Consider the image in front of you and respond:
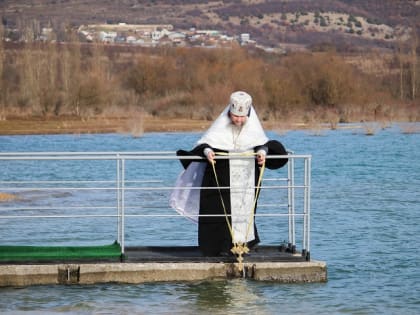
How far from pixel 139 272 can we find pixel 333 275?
328 cm

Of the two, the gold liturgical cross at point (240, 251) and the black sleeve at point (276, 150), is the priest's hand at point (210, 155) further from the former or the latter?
the gold liturgical cross at point (240, 251)

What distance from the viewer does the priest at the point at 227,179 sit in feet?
41.6

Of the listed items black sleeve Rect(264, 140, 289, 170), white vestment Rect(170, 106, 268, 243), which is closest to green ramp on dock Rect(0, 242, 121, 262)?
white vestment Rect(170, 106, 268, 243)

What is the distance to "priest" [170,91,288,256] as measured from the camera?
12680mm

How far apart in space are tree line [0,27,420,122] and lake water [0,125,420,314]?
29.5 meters

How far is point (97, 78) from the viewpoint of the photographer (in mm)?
72562

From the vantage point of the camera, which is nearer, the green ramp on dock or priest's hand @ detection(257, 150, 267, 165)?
priest's hand @ detection(257, 150, 267, 165)

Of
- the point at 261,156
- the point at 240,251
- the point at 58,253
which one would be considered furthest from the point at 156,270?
the point at 261,156

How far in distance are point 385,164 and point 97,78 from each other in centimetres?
3742

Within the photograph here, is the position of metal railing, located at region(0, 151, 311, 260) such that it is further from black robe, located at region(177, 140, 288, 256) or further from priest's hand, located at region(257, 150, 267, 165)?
black robe, located at region(177, 140, 288, 256)

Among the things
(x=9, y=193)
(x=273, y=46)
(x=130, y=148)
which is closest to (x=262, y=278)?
(x=9, y=193)

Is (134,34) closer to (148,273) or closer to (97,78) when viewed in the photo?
(97,78)

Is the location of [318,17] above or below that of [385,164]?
above

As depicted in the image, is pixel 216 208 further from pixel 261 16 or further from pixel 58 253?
pixel 261 16
